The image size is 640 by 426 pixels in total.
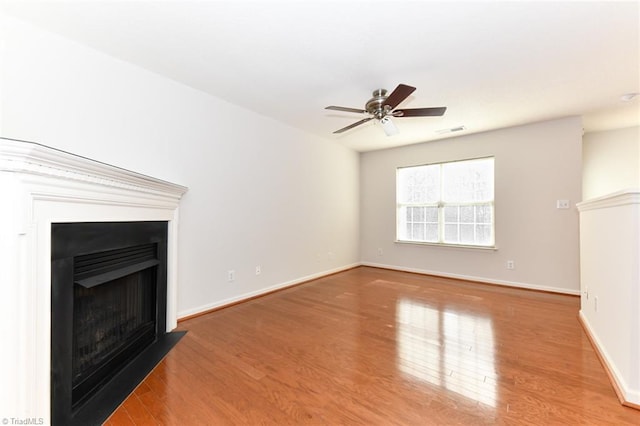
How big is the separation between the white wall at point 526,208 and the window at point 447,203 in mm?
149

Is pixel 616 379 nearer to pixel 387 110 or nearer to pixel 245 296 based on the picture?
pixel 387 110

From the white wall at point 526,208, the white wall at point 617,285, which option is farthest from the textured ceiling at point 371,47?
the white wall at point 617,285

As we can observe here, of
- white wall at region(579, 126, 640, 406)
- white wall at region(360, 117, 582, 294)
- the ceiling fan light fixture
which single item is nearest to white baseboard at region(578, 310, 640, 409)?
white wall at region(579, 126, 640, 406)

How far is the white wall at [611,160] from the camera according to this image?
4.17 meters

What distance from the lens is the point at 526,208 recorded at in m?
4.07

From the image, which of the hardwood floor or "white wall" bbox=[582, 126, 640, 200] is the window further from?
the hardwood floor

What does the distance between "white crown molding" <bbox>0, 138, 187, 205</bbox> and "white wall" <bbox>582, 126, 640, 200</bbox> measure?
5.91 metres

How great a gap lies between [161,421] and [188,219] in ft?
6.18

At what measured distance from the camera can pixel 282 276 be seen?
4.04m

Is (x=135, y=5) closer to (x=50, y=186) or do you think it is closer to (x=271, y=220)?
(x=50, y=186)

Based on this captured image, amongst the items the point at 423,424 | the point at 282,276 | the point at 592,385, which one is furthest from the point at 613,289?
the point at 282,276

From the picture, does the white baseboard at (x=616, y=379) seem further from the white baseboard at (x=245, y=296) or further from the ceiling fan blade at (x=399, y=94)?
Answer: the white baseboard at (x=245, y=296)

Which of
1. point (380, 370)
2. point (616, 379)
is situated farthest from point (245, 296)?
point (616, 379)

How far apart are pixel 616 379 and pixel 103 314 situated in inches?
136
